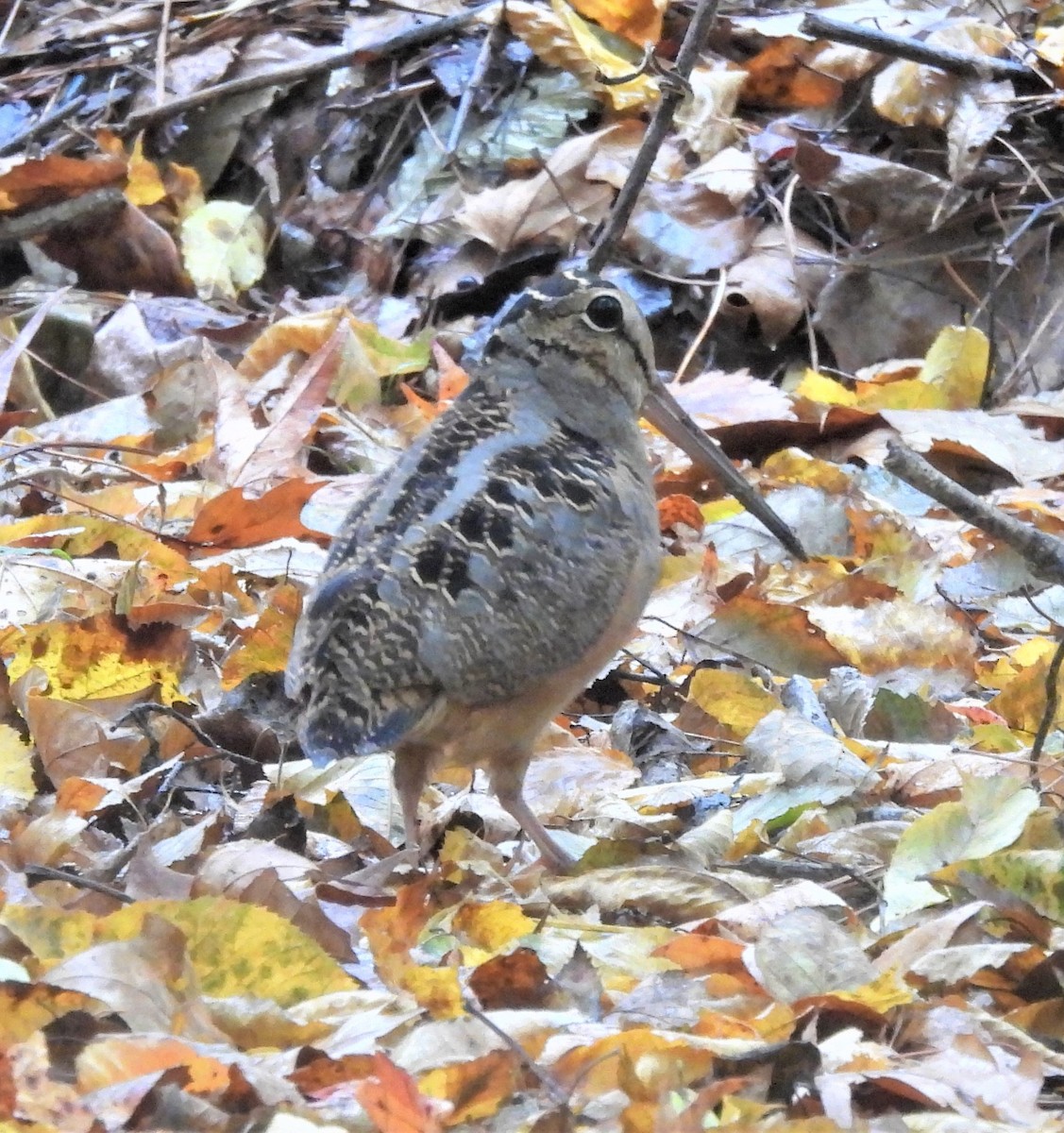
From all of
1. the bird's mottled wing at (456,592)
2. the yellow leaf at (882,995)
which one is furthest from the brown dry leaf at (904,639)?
the yellow leaf at (882,995)

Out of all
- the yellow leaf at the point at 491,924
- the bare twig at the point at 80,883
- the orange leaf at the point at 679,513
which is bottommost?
the orange leaf at the point at 679,513

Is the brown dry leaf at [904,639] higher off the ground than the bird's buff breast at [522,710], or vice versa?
the bird's buff breast at [522,710]

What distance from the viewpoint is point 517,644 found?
139 inches

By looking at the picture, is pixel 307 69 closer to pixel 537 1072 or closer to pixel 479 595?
pixel 479 595

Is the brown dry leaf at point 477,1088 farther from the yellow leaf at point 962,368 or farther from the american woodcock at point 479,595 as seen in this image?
the yellow leaf at point 962,368

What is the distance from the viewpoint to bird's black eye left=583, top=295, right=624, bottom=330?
13.7 ft

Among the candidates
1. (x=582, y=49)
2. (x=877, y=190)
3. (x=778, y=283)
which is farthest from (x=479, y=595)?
(x=582, y=49)

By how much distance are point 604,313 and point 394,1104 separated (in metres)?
2.34

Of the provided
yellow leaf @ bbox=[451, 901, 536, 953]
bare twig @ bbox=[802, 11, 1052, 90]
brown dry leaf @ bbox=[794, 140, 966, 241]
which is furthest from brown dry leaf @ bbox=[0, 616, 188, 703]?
brown dry leaf @ bbox=[794, 140, 966, 241]

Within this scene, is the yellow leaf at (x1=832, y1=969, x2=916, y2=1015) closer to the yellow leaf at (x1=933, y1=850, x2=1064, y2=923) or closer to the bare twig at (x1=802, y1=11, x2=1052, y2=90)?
the yellow leaf at (x1=933, y1=850, x2=1064, y2=923)

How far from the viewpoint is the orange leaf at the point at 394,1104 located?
7.36 ft

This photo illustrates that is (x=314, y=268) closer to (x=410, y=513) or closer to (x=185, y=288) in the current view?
(x=185, y=288)

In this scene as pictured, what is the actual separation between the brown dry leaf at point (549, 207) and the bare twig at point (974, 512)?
14.1ft

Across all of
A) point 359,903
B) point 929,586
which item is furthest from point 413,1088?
point 929,586
